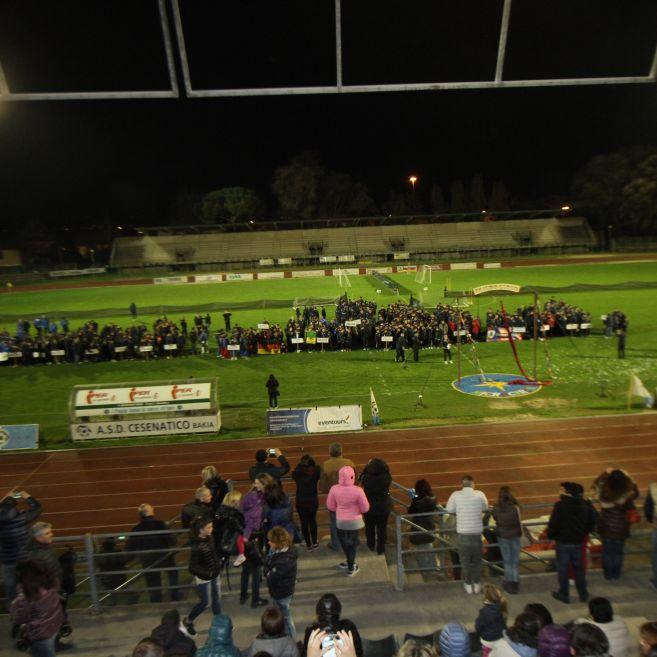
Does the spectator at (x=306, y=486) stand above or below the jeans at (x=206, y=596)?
above

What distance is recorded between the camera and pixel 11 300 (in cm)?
4306

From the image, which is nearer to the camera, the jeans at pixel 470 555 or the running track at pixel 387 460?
the jeans at pixel 470 555

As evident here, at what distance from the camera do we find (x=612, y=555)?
20.0ft

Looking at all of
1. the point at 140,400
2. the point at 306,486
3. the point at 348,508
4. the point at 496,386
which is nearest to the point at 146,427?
the point at 140,400

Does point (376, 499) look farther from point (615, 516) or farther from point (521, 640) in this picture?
point (521, 640)

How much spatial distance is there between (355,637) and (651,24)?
241 inches

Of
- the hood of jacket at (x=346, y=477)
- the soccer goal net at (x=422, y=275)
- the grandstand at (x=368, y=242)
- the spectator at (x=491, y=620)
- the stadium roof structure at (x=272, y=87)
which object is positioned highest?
the grandstand at (x=368, y=242)

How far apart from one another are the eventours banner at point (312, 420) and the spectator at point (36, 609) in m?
9.81

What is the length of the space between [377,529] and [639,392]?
10426 mm

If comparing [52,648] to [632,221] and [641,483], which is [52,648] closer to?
[641,483]

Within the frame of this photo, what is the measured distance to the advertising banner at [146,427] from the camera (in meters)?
15.0

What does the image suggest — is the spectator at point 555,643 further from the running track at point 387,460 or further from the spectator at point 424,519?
the running track at point 387,460

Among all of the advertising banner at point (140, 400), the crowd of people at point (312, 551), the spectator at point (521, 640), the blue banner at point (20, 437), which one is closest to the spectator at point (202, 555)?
the crowd of people at point (312, 551)

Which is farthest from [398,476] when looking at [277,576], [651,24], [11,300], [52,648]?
[11,300]
